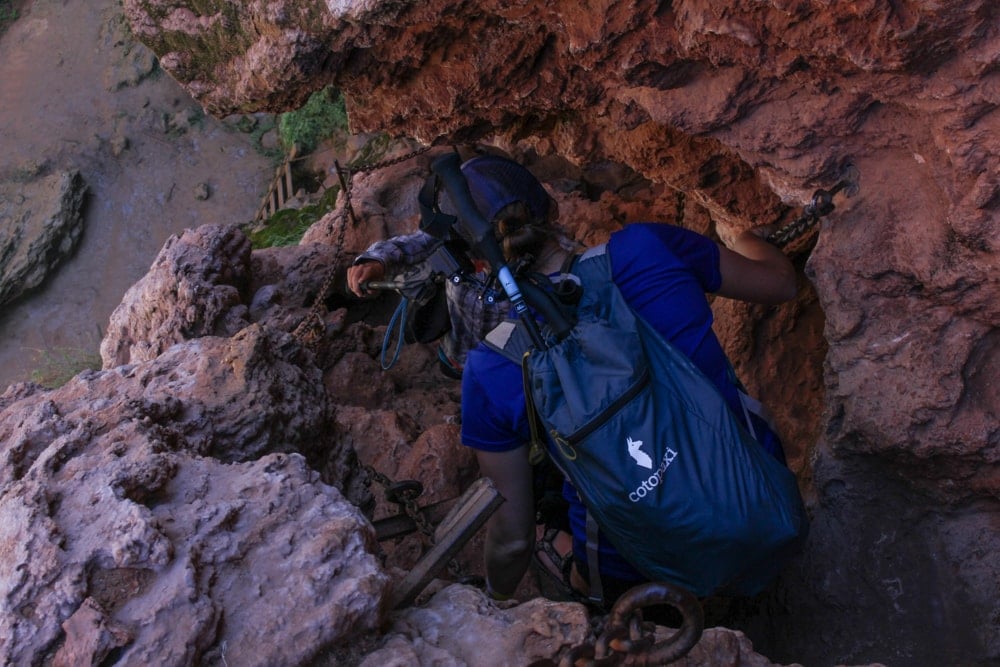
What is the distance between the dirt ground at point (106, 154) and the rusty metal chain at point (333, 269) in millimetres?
5054

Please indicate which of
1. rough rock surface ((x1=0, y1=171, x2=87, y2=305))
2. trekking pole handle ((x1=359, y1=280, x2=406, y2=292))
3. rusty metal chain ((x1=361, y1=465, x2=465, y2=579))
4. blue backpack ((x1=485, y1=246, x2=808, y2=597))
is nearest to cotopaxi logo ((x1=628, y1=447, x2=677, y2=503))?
blue backpack ((x1=485, y1=246, x2=808, y2=597))

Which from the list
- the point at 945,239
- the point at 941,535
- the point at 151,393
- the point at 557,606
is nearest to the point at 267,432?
the point at 151,393

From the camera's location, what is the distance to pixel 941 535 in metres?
2.74

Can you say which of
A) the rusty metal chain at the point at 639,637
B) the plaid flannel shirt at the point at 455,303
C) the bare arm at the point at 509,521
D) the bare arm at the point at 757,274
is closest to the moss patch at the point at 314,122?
the plaid flannel shirt at the point at 455,303

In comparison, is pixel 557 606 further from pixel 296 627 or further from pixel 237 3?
pixel 237 3

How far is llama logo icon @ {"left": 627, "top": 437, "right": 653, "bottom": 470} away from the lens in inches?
74.1

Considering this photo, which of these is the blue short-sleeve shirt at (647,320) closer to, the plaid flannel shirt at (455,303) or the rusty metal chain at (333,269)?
the plaid flannel shirt at (455,303)

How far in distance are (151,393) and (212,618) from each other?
1052 millimetres

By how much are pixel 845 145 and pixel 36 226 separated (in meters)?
9.59

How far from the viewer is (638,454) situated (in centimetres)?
188

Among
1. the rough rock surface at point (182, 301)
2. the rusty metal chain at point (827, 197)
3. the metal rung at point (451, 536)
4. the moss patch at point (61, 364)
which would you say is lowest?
the moss patch at point (61, 364)

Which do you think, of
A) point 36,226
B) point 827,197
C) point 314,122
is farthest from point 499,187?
point 36,226

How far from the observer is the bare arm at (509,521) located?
2.32 metres

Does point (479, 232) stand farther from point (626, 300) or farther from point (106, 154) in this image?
point (106, 154)
